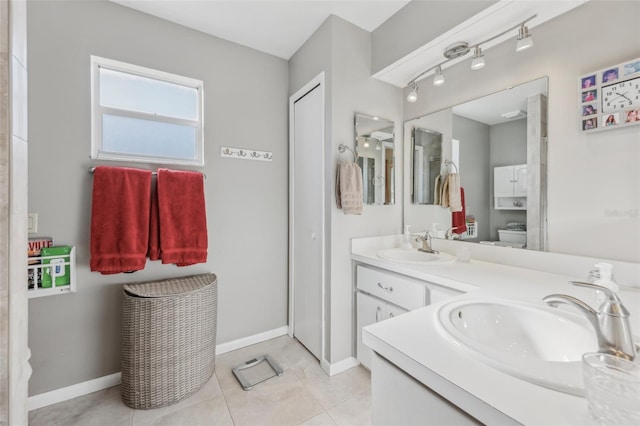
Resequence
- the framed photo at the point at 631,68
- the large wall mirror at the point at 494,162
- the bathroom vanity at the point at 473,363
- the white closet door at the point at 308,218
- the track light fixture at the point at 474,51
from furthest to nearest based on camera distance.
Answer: the white closet door at the point at 308,218
the large wall mirror at the point at 494,162
the track light fixture at the point at 474,51
the framed photo at the point at 631,68
the bathroom vanity at the point at 473,363

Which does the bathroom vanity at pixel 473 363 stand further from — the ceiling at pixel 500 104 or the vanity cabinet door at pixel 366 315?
the ceiling at pixel 500 104

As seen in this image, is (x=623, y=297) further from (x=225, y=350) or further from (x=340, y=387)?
(x=225, y=350)

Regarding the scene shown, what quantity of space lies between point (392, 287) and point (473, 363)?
1005mm

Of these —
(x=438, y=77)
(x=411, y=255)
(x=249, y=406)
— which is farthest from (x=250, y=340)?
(x=438, y=77)

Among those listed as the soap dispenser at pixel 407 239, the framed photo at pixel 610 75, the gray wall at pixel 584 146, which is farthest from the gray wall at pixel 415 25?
the soap dispenser at pixel 407 239

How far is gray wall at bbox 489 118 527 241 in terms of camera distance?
1.50 meters

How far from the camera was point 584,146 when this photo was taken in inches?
50.6

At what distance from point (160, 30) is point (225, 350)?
2.51 metres

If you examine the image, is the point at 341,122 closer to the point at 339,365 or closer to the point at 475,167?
the point at 475,167

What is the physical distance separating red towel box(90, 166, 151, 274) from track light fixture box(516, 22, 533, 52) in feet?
7.58

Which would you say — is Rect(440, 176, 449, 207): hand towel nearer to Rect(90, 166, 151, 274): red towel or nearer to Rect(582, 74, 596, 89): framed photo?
Rect(582, 74, 596, 89): framed photo

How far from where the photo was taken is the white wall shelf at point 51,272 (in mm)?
1447

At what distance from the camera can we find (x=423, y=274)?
1.38 metres

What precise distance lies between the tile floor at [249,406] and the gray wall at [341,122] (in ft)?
0.79
